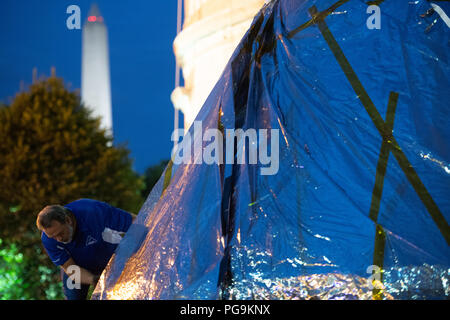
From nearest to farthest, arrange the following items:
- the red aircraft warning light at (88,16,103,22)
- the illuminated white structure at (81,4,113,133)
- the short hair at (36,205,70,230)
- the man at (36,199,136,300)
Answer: the short hair at (36,205,70,230), the man at (36,199,136,300), the illuminated white structure at (81,4,113,133), the red aircraft warning light at (88,16,103,22)

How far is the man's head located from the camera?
311cm

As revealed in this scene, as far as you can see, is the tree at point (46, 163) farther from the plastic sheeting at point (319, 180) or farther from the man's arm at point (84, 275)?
the plastic sheeting at point (319, 180)

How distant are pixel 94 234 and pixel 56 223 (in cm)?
36

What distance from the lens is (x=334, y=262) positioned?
2.30 metres

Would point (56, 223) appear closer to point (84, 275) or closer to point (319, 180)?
point (84, 275)

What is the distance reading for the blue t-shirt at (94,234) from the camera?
135 inches

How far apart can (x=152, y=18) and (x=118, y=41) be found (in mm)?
12080

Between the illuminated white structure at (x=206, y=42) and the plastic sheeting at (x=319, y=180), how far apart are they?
296 centimetres

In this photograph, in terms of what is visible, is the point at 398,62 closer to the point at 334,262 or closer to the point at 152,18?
the point at 334,262

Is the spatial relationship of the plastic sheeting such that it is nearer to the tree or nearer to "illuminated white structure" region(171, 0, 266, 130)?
"illuminated white structure" region(171, 0, 266, 130)

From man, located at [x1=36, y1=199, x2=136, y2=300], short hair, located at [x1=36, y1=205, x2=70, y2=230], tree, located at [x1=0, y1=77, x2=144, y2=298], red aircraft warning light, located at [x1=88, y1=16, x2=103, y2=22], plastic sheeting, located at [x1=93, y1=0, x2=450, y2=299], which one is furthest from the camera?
red aircraft warning light, located at [x1=88, y1=16, x2=103, y2=22]

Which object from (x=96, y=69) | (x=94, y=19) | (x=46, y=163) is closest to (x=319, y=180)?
(x=46, y=163)

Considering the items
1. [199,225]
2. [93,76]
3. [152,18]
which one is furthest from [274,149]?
[152,18]

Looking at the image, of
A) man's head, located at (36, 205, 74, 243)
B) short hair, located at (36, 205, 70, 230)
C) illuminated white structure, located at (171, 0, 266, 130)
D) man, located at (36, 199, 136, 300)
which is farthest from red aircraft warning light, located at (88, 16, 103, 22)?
short hair, located at (36, 205, 70, 230)
